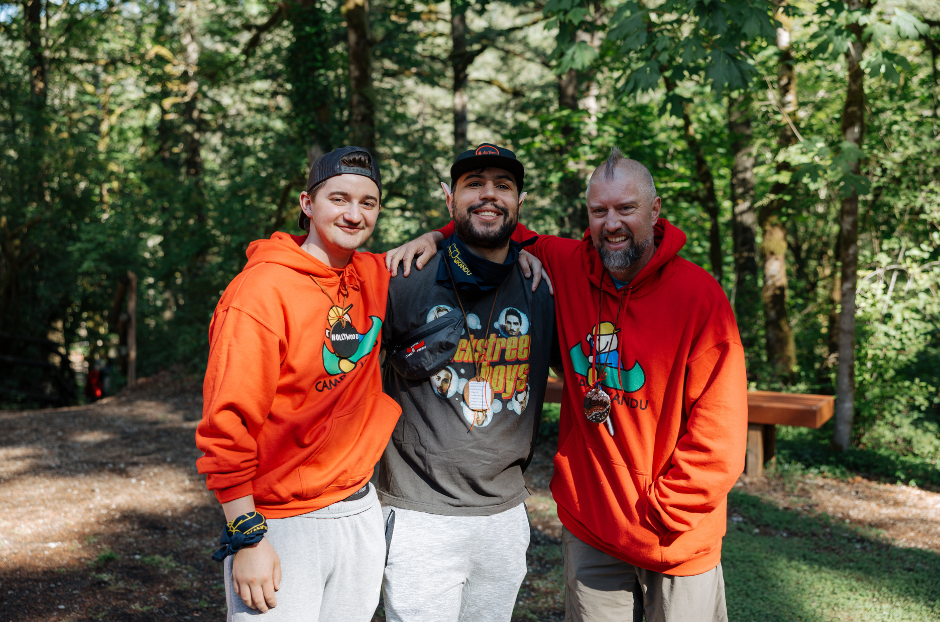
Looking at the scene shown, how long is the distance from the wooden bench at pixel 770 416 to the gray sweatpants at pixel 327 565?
14.7 ft

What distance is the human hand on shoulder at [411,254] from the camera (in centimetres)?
279

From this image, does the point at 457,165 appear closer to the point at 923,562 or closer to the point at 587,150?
the point at 923,562

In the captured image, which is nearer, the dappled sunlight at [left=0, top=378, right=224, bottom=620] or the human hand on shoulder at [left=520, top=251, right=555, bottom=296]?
the human hand on shoulder at [left=520, top=251, right=555, bottom=296]

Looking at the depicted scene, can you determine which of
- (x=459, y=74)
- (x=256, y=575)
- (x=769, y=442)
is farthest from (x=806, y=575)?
(x=459, y=74)

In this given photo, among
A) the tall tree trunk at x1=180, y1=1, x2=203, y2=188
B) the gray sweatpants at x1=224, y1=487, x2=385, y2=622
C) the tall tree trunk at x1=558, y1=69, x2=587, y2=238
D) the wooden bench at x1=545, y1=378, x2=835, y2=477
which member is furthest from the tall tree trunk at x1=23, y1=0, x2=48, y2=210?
the gray sweatpants at x1=224, y1=487, x2=385, y2=622

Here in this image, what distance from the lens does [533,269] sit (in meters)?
2.91

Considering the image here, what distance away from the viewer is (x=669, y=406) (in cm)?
241

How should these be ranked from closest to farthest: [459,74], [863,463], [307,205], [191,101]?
[307,205]
[863,463]
[459,74]
[191,101]

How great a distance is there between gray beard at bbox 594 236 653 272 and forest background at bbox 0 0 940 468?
3195 millimetres

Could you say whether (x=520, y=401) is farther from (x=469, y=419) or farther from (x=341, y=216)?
(x=341, y=216)

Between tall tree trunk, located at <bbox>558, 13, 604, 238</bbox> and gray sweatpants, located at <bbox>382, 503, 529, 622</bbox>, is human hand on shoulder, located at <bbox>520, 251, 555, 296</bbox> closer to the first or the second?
gray sweatpants, located at <bbox>382, 503, 529, 622</bbox>

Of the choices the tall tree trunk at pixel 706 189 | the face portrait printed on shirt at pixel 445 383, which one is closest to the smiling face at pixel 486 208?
the face portrait printed on shirt at pixel 445 383

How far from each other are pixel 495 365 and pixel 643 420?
2.02 feet

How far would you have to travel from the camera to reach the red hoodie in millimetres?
2293
